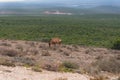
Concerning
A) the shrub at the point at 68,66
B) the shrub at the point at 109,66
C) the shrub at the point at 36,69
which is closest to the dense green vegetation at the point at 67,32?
the shrub at the point at 109,66

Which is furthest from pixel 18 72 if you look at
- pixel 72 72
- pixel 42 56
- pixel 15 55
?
pixel 42 56

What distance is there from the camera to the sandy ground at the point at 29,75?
479 inches

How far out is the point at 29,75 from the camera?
12703mm

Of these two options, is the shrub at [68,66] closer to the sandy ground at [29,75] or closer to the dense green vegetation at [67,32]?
the sandy ground at [29,75]

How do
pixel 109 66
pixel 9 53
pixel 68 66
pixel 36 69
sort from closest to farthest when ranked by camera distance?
pixel 36 69 < pixel 68 66 < pixel 109 66 < pixel 9 53

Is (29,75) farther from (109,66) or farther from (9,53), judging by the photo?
(9,53)

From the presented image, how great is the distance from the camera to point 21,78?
12039 millimetres

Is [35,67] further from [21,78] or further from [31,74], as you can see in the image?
[21,78]

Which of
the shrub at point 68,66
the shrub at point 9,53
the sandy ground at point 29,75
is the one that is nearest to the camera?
the sandy ground at point 29,75

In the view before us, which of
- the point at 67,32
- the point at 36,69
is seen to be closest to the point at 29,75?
the point at 36,69

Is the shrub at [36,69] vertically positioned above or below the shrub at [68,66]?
above

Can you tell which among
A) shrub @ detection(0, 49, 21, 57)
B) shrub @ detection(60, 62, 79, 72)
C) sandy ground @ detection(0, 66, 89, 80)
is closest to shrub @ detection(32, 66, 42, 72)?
sandy ground @ detection(0, 66, 89, 80)

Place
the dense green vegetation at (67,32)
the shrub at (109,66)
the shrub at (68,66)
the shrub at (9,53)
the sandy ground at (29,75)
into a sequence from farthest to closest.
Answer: the dense green vegetation at (67,32)
the shrub at (9,53)
the shrub at (109,66)
the shrub at (68,66)
the sandy ground at (29,75)

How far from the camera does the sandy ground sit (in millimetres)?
12172
